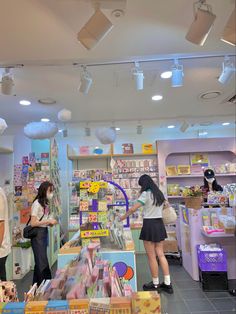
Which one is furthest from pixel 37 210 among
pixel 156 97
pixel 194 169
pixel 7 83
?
pixel 194 169

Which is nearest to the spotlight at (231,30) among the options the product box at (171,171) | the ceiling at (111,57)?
the ceiling at (111,57)

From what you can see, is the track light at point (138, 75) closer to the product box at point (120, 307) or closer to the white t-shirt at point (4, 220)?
the white t-shirt at point (4, 220)

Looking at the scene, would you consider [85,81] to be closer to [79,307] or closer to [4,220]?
[4,220]

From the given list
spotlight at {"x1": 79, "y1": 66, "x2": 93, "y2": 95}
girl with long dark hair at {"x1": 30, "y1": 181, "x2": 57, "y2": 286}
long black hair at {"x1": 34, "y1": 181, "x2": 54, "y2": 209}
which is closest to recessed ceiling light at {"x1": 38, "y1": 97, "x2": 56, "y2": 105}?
spotlight at {"x1": 79, "y1": 66, "x2": 93, "y2": 95}

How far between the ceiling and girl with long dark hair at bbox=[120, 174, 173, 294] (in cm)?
151

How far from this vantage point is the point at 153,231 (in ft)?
11.7

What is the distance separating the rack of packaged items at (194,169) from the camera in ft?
20.4

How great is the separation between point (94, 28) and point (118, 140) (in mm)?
4888

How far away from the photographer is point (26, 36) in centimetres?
222

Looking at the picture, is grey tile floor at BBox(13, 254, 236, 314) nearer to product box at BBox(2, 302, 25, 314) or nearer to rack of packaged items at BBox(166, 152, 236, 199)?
product box at BBox(2, 302, 25, 314)

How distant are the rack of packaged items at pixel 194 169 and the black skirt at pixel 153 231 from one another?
2623mm

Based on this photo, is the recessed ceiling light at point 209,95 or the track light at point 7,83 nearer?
the track light at point 7,83

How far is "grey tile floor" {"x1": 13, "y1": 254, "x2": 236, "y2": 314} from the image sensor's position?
301cm

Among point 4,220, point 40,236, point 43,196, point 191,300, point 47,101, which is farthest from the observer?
point 47,101
